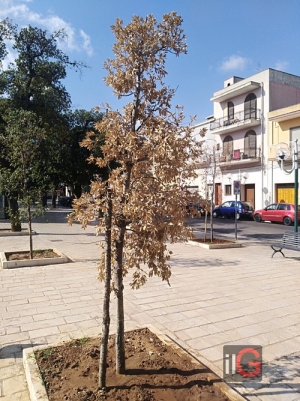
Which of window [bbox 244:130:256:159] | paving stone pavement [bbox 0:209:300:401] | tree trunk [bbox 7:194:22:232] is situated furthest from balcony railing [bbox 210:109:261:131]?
paving stone pavement [bbox 0:209:300:401]

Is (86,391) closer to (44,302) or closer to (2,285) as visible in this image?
(44,302)

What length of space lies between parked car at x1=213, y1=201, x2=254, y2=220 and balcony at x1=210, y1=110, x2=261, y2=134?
23.4 ft

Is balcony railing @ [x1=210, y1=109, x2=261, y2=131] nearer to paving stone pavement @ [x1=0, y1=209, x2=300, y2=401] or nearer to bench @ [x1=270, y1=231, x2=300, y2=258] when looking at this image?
bench @ [x1=270, y1=231, x2=300, y2=258]

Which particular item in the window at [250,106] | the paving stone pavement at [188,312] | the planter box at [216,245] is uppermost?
the window at [250,106]

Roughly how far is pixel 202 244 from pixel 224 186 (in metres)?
20.1

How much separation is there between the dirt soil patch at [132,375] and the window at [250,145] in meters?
25.3

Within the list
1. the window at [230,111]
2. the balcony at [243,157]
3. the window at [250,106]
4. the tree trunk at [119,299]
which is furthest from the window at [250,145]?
the tree trunk at [119,299]

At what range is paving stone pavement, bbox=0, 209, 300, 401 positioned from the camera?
10.3 ft

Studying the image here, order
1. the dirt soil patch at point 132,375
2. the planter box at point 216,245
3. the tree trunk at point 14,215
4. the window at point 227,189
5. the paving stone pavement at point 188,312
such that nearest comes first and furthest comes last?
the dirt soil patch at point 132,375 < the paving stone pavement at point 188,312 < the tree trunk at point 14,215 < the planter box at point 216,245 < the window at point 227,189

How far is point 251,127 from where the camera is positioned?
27078mm

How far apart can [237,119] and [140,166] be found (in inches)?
1059

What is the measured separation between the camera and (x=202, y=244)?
10.8 m

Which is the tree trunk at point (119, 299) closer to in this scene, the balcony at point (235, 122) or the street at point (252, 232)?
the street at point (252, 232)

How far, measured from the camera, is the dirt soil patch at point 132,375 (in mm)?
2498
